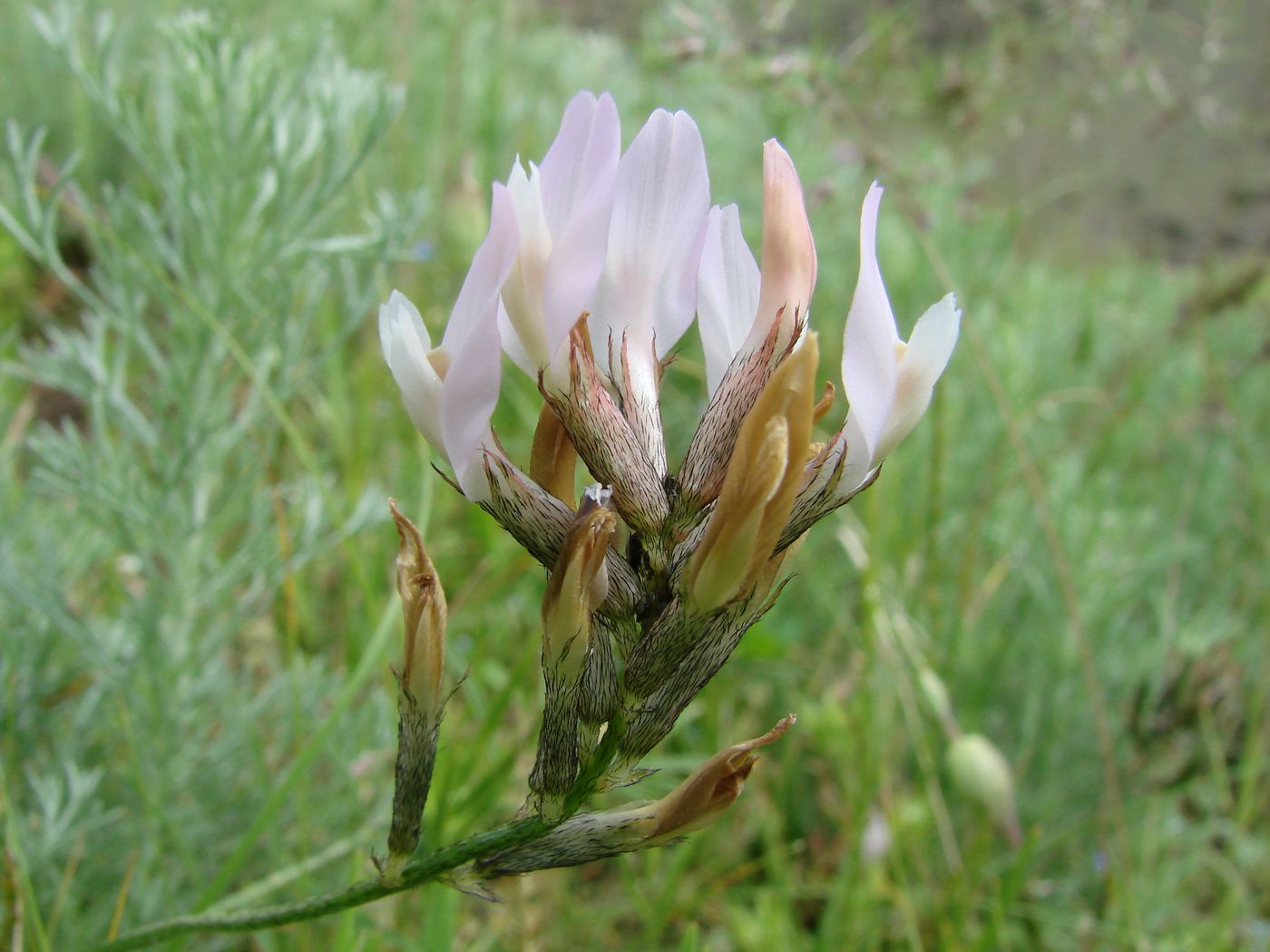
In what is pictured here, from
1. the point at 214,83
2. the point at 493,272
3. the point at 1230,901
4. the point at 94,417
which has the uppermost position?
the point at 214,83

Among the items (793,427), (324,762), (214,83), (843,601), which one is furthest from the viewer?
(843,601)

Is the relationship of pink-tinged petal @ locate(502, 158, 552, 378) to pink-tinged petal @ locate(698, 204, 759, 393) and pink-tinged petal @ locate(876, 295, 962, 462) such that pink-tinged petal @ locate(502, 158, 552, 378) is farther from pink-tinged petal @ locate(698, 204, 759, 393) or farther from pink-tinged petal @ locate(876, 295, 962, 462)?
pink-tinged petal @ locate(876, 295, 962, 462)

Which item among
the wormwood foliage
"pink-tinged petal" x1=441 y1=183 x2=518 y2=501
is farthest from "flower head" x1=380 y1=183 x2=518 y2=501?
the wormwood foliage

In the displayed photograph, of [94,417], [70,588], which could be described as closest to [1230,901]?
[94,417]

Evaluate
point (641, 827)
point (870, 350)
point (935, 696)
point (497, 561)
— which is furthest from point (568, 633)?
point (935, 696)

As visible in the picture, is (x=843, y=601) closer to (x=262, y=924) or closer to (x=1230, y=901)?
(x=1230, y=901)

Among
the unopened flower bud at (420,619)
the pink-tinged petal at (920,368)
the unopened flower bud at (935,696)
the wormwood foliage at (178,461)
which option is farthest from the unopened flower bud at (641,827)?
the unopened flower bud at (935,696)
